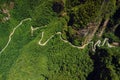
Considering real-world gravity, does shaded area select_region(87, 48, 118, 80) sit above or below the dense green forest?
below

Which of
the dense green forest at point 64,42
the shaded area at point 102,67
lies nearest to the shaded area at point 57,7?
the dense green forest at point 64,42

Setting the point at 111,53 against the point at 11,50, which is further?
the point at 11,50

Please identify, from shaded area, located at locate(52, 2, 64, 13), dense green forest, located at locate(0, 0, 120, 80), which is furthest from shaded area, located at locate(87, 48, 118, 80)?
shaded area, located at locate(52, 2, 64, 13)

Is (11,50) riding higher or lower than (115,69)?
higher

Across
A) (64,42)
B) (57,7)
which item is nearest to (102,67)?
(64,42)

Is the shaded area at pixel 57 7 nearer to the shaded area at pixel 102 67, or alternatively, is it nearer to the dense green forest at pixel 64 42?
the dense green forest at pixel 64 42

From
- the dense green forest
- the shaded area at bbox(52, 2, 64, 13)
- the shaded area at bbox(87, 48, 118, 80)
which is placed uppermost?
the shaded area at bbox(52, 2, 64, 13)

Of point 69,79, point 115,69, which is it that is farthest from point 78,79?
point 115,69

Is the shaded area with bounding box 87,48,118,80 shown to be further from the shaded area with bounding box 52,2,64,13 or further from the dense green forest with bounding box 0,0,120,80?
the shaded area with bounding box 52,2,64,13

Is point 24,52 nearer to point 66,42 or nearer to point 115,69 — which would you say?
point 66,42
